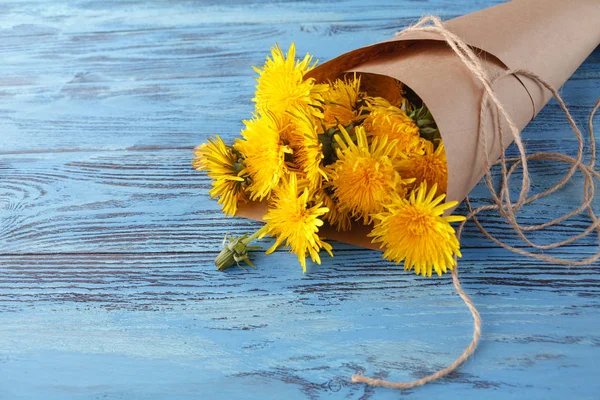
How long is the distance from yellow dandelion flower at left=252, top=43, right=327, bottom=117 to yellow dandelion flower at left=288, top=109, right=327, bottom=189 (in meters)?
0.02

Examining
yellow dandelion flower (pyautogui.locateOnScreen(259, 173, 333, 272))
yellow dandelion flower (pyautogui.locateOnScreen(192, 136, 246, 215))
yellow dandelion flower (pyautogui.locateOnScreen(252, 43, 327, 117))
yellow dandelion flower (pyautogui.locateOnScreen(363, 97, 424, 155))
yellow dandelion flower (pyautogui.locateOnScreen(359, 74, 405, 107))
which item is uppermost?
yellow dandelion flower (pyautogui.locateOnScreen(359, 74, 405, 107))

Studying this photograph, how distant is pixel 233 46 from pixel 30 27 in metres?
0.59

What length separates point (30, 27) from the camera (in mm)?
1412

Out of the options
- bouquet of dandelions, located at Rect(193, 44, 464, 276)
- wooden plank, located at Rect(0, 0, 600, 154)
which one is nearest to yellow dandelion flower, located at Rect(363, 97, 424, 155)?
bouquet of dandelions, located at Rect(193, 44, 464, 276)

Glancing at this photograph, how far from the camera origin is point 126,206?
33.9 inches

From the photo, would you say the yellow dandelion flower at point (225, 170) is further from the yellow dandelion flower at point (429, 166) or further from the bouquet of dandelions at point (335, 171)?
the yellow dandelion flower at point (429, 166)

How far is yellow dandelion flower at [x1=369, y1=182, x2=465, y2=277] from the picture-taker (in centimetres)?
63

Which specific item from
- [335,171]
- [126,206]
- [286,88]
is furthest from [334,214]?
[126,206]

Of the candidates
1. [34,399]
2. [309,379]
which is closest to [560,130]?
[309,379]

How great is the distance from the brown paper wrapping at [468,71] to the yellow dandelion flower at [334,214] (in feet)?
0.06

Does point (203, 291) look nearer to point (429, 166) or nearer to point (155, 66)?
point (429, 166)

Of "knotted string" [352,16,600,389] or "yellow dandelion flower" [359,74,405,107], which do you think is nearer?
"knotted string" [352,16,600,389]

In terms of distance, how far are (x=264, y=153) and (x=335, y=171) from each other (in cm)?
10

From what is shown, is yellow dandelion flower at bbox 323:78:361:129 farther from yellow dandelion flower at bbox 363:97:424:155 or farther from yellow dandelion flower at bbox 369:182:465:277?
yellow dandelion flower at bbox 369:182:465:277
